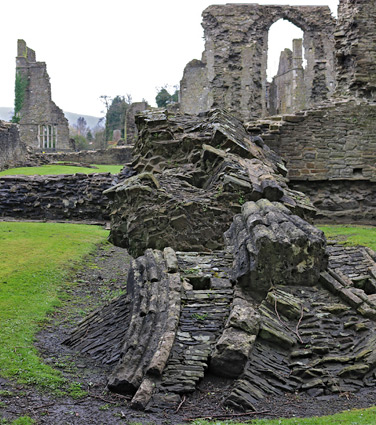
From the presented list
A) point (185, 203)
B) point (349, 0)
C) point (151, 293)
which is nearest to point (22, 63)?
point (349, 0)

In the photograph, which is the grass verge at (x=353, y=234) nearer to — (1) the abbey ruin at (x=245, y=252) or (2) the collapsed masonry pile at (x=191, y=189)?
(1) the abbey ruin at (x=245, y=252)

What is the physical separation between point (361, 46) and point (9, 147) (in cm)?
1853

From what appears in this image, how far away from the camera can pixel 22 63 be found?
174 feet

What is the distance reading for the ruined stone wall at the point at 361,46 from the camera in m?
17.9

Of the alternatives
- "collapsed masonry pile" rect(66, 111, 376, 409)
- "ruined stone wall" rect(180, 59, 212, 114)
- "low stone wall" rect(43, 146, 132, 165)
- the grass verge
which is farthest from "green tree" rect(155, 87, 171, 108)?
"collapsed masonry pile" rect(66, 111, 376, 409)

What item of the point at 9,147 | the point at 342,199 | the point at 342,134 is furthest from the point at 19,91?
the point at 342,199

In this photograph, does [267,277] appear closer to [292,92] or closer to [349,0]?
[349,0]

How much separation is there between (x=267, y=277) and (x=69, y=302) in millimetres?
4052

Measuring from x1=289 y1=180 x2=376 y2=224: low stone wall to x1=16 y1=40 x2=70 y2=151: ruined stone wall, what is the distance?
37.9 m

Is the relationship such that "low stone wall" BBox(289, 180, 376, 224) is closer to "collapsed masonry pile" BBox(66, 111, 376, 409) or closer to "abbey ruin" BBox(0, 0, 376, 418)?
"abbey ruin" BBox(0, 0, 376, 418)

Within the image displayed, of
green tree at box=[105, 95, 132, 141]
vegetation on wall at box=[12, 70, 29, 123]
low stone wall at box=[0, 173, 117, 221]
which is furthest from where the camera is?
green tree at box=[105, 95, 132, 141]

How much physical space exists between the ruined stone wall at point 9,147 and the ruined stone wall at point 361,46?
1755cm

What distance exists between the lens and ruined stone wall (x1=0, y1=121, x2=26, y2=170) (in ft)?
93.9

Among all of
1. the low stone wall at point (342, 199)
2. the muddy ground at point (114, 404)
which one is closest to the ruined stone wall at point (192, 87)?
the low stone wall at point (342, 199)
